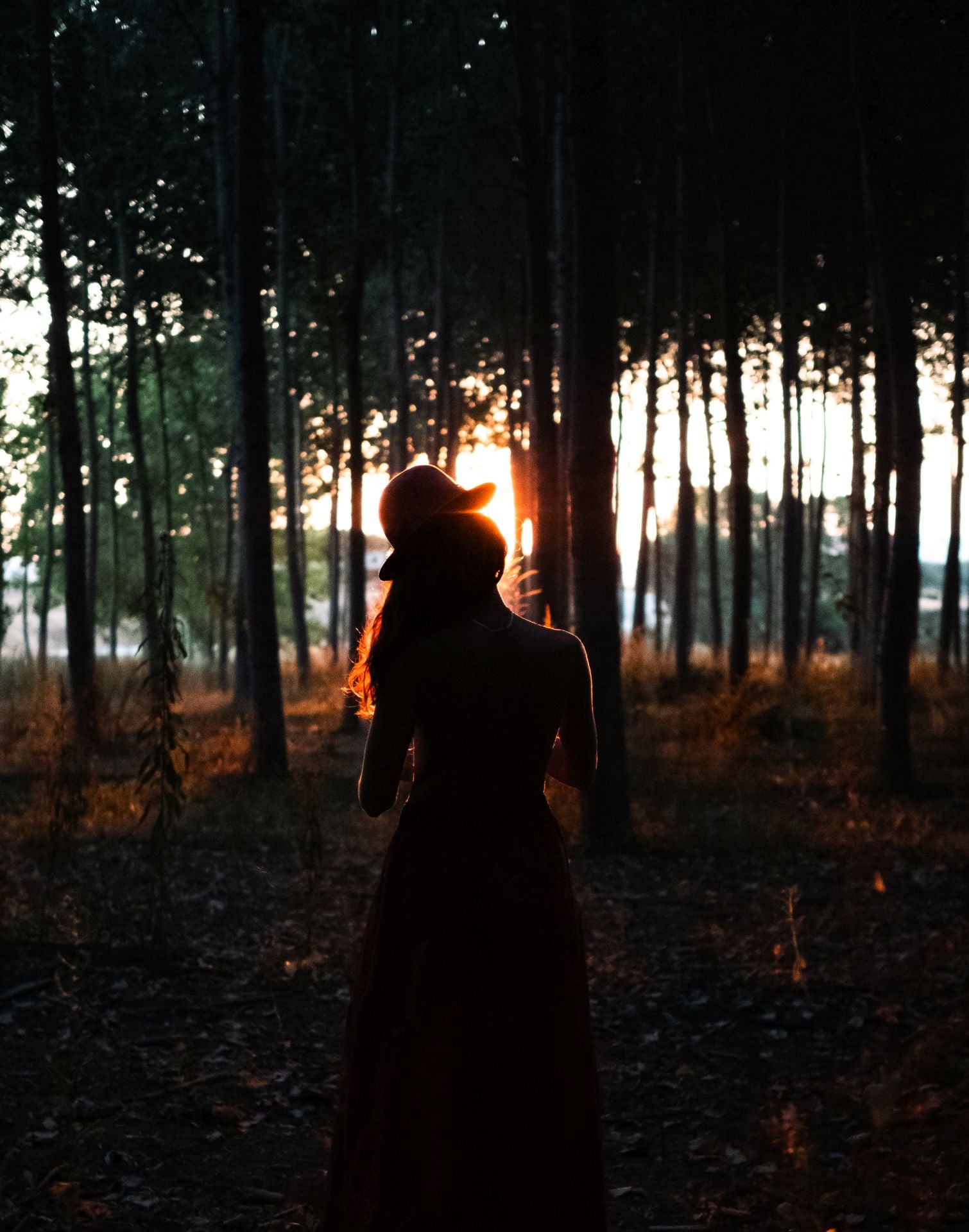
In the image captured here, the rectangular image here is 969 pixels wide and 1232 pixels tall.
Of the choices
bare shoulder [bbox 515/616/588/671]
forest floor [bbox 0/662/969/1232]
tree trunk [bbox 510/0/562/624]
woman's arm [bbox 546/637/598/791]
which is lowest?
forest floor [bbox 0/662/969/1232]

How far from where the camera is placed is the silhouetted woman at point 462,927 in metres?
2.87

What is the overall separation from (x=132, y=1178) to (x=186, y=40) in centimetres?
2237

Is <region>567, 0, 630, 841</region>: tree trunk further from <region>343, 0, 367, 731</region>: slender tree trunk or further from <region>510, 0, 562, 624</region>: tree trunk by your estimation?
<region>343, 0, 367, 731</region>: slender tree trunk

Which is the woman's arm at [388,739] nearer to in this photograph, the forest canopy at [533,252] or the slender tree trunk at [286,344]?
the forest canopy at [533,252]

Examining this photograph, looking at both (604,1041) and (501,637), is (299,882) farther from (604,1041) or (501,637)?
(501,637)

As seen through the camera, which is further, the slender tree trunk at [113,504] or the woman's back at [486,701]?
the slender tree trunk at [113,504]

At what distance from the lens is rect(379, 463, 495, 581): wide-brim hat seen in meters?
2.89

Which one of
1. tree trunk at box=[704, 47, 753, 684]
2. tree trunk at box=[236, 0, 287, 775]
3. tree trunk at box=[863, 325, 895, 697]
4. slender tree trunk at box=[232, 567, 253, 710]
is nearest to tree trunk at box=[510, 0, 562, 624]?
tree trunk at box=[704, 47, 753, 684]

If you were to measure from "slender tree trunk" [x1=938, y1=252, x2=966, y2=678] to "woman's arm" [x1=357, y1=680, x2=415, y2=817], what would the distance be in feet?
59.7

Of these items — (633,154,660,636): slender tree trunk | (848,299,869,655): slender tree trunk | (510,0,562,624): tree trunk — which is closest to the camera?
(510,0,562,624): tree trunk

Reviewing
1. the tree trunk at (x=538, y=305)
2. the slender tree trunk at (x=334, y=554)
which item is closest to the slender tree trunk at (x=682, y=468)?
the tree trunk at (x=538, y=305)

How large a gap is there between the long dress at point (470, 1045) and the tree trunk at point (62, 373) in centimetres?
1173

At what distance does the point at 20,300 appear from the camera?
869 inches

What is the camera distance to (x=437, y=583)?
9.37ft
